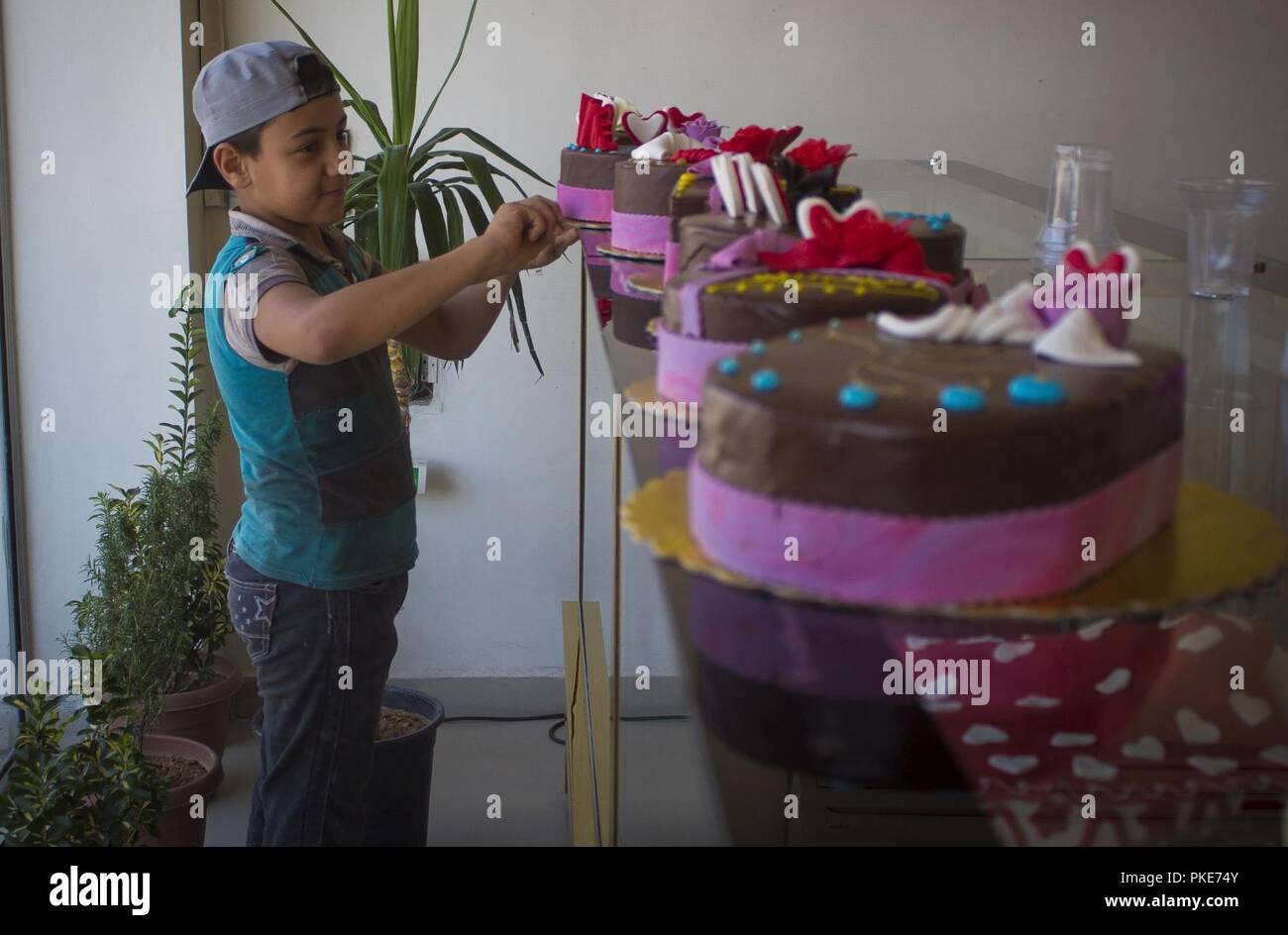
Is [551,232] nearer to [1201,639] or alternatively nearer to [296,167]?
[296,167]

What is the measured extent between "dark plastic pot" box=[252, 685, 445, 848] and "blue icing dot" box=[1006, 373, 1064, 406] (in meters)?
2.21

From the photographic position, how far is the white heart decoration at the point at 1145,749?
651mm

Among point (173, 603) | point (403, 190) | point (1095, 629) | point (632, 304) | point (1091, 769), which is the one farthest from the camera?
point (173, 603)

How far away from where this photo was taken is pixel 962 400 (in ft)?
2.57

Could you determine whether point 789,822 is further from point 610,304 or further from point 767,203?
point 610,304

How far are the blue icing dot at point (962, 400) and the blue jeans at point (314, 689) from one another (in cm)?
141

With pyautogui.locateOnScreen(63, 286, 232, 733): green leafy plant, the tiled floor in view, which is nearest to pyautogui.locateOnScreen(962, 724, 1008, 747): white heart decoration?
pyautogui.locateOnScreen(63, 286, 232, 733): green leafy plant

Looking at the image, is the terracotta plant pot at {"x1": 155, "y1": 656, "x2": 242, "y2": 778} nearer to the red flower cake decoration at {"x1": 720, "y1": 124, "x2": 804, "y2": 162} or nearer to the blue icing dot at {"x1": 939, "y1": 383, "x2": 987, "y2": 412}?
the red flower cake decoration at {"x1": 720, "y1": 124, "x2": 804, "y2": 162}

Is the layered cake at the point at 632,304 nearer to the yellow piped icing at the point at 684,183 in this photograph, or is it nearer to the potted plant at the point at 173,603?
the yellow piped icing at the point at 684,183

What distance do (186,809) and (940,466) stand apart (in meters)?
2.51

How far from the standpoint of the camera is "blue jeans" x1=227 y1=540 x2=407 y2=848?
2053mm

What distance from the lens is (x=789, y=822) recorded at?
0.69 meters

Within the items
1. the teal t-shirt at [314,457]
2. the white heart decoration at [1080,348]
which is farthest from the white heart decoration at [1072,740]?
the teal t-shirt at [314,457]

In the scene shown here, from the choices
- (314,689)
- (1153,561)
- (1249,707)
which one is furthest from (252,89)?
(1249,707)
